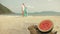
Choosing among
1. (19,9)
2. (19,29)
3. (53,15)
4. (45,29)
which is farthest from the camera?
(19,9)

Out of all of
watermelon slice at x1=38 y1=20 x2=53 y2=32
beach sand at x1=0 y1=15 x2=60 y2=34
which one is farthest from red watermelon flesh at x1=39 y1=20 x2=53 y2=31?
beach sand at x1=0 y1=15 x2=60 y2=34

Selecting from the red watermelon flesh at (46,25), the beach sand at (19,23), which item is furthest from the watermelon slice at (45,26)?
the beach sand at (19,23)

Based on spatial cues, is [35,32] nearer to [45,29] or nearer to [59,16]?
[45,29]

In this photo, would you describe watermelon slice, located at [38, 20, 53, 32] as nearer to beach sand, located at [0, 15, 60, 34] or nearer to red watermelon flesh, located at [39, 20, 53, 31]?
red watermelon flesh, located at [39, 20, 53, 31]

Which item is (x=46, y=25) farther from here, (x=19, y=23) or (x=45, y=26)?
(x=19, y=23)

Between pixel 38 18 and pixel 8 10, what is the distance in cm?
56

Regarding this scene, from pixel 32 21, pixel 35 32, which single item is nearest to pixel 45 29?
pixel 35 32

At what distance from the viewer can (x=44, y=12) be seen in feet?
8.44

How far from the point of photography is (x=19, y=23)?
234cm

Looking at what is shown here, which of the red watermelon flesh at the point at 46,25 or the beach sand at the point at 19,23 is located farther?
the beach sand at the point at 19,23

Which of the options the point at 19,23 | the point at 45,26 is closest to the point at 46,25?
the point at 45,26

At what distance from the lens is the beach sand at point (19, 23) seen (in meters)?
2.27

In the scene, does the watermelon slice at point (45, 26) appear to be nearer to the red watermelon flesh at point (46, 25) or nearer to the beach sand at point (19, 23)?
the red watermelon flesh at point (46, 25)

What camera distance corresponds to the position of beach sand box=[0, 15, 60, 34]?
89.4 inches
